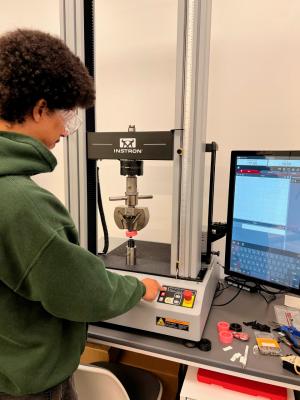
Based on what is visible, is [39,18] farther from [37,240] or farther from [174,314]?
[174,314]

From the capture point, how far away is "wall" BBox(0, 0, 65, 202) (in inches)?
74.7

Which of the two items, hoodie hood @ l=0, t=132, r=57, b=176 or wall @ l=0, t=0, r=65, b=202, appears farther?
wall @ l=0, t=0, r=65, b=202

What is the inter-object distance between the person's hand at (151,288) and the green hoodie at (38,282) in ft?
0.54

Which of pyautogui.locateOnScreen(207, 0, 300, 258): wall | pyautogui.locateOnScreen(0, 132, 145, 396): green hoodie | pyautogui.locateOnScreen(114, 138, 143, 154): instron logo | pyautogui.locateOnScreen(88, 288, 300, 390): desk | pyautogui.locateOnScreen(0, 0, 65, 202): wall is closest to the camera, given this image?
pyautogui.locateOnScreen(0, 132, 145, 396): green hoodie

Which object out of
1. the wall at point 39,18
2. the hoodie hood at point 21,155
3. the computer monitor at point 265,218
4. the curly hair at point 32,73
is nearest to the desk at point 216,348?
the computer monitor at point 265,218

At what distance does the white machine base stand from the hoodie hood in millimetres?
558

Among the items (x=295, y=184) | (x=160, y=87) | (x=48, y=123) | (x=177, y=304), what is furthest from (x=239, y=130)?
(x=48, y=123)

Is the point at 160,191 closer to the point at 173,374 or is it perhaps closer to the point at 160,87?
the point at 160,87

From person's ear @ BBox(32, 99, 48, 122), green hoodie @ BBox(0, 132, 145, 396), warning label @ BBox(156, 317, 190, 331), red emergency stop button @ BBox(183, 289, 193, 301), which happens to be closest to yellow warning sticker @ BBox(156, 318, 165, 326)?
warning label @ BBox(156, 317, 190, 331)

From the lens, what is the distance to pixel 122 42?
1.74m

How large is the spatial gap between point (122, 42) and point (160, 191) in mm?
908

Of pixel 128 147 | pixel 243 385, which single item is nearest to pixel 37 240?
pixel 128 147

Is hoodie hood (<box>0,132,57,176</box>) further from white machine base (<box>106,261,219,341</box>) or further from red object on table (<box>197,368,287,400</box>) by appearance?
red object on table (<box>197,368,287,400</box>)

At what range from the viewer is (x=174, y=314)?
931 millimetres
